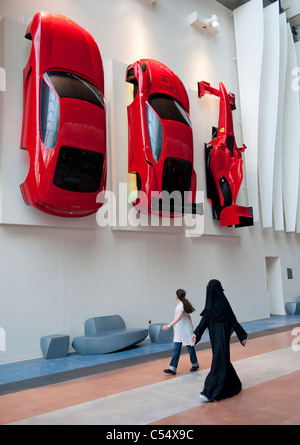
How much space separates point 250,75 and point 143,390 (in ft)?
A: 35.6

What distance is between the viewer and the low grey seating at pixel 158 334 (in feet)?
26.0

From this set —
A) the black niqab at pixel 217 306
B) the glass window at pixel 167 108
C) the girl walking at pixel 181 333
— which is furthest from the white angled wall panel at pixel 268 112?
the black niqab at pixel 217 306

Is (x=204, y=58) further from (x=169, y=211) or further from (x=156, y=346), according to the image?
(x=156, y=346)

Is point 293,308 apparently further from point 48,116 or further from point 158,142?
point 48,116

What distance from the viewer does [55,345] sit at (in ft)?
21.9

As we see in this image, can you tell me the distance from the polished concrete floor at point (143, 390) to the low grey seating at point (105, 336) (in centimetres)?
18

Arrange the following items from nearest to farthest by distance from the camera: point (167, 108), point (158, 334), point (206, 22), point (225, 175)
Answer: point (158, 334), point (167, 108), point (225, 175), point (206, 22)

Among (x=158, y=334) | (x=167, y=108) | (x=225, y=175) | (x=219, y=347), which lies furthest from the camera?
(x=225, y=175)

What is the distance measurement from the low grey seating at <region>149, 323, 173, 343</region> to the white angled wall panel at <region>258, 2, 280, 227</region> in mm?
5705

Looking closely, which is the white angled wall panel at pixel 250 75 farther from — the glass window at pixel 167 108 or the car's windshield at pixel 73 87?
the car's windshield at pixel 73 87

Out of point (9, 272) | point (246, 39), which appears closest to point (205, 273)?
point (9, 272)

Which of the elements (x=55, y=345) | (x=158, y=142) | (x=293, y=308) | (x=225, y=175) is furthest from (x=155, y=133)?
(x=293, y=308)

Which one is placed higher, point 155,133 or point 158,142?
point 155,133

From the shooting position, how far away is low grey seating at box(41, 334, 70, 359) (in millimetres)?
6652
